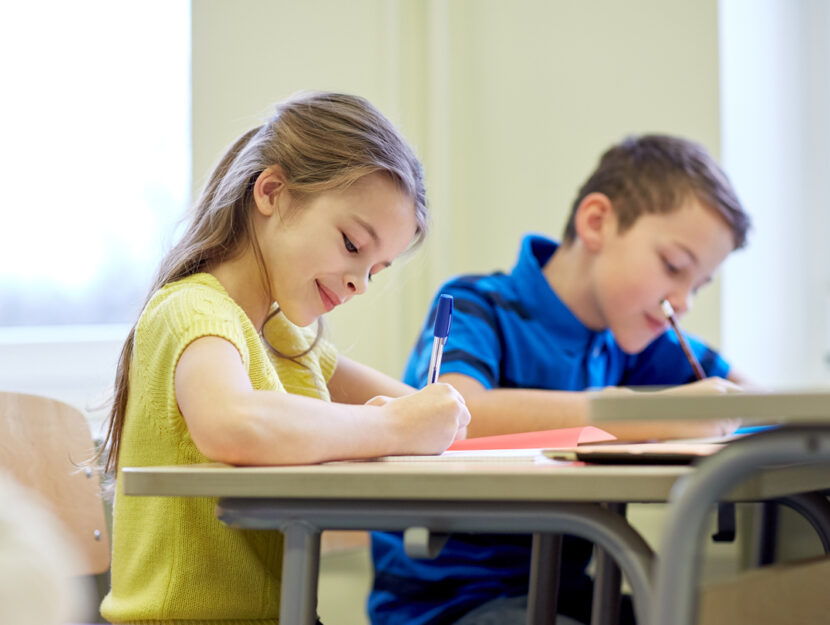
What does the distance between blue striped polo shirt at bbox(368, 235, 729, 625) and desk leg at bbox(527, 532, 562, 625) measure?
0.56 feet

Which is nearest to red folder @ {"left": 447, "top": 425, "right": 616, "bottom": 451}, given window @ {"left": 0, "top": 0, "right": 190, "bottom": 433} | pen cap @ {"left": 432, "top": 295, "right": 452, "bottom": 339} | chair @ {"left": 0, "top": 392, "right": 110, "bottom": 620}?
pen cap @ {"left": 432, "top": 295, "right": 452, "bottom": 339}

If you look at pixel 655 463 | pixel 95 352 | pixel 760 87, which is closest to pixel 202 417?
pixel 655 463

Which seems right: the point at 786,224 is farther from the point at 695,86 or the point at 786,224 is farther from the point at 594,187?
the point at 594,187

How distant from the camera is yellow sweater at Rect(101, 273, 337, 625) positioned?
0.91 m

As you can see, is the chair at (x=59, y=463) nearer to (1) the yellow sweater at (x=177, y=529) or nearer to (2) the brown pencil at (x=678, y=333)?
(1) the yellow sweater at (x=177, y=529)

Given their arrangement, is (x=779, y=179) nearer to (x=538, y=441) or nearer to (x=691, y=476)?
(x=538, y=441)

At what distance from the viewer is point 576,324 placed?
1.66 meters

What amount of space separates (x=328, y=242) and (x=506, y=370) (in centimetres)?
60

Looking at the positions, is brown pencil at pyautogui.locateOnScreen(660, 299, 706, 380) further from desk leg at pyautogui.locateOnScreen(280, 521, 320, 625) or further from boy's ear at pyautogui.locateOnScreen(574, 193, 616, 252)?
desk leg at pyautogui.locateOnScreen(280, 521, 320, 625)

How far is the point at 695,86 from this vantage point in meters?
2.18

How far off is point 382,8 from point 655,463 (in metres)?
1.79

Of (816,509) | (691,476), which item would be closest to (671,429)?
(816,509)

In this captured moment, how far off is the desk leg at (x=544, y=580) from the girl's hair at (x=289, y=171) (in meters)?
0.41

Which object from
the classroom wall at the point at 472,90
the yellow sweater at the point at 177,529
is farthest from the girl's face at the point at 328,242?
the classroom wall at the point at 472,90
